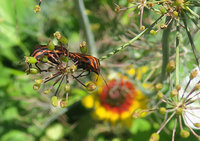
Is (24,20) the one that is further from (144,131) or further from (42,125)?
(144,131)

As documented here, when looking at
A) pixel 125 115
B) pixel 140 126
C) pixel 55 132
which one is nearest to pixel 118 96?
pixel 125 115

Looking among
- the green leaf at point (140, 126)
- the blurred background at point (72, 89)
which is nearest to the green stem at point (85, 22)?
the blurred background at point (72, 89)

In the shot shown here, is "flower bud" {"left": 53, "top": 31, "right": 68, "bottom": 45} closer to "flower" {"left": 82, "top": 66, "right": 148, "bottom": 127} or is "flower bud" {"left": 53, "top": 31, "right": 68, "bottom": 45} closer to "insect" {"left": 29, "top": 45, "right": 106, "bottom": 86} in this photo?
"insect" {"left": 29, "top": 45, "right": 106, "bottom": 86}

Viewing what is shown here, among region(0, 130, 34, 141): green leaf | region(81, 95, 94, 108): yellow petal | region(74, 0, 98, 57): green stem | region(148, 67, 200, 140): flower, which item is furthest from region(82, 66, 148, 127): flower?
region(148, 67, 200, 140): flower

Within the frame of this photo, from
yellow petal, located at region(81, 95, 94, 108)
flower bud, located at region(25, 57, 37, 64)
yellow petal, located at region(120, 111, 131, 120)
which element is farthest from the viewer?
yellow petal, located at region(81, 95, 94, 108)

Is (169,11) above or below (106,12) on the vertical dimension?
below

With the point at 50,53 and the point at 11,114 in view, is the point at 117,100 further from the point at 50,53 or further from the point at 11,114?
the point at 50,53

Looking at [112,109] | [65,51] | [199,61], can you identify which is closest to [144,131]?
[112,109]

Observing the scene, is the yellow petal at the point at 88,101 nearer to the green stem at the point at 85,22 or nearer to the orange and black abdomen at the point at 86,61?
the green stem at the point at 85,22
